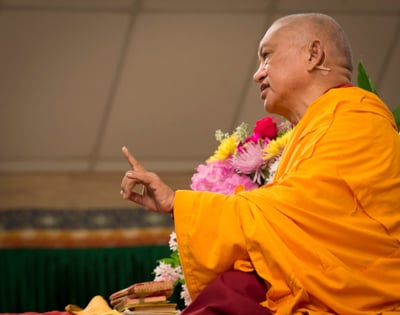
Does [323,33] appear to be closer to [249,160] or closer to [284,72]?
[284,72]

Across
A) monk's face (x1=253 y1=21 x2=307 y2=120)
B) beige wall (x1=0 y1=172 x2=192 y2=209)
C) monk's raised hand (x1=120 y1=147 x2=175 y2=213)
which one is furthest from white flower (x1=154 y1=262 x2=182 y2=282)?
beige wall (x1=0 y1=172 x2=192 y2=209)

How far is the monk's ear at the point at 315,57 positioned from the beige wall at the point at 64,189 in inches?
126

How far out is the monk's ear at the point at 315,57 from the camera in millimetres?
2756

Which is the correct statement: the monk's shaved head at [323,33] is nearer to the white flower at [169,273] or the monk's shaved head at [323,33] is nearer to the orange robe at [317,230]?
the orange robe at [317,230]

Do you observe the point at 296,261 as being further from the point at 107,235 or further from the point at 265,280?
the point at 107,235

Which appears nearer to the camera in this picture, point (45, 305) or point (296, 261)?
point (296, 261)

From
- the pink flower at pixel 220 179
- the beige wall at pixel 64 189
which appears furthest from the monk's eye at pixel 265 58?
the beige wall at pixel 64 189

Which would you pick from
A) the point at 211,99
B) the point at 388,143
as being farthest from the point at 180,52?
the point at 388,143

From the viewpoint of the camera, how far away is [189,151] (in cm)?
599

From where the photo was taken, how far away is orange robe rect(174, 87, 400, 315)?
7.79 ft

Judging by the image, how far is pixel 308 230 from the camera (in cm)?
243

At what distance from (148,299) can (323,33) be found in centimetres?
90

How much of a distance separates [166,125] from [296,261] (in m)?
3.55

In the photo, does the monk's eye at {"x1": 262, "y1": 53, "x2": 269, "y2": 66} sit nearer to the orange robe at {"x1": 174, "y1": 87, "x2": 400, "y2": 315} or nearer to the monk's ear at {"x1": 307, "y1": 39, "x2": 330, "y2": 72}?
the monk's ear at {"x1": 307, "y1": 39, "x2": 330, "y2": 72}
